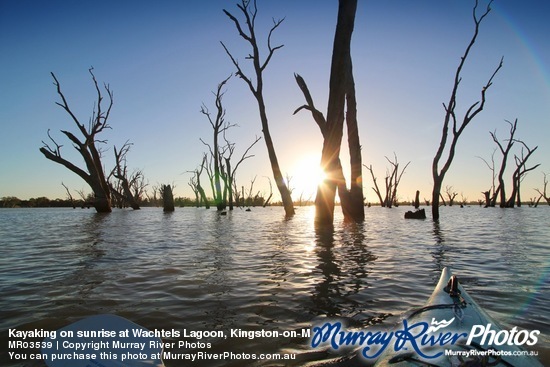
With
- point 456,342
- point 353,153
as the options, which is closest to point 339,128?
point 353,153

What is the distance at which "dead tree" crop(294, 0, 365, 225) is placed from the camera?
11.0m

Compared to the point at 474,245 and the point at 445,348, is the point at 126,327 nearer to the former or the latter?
the point at 445,348

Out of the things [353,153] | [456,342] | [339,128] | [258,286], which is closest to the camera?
[456,342]

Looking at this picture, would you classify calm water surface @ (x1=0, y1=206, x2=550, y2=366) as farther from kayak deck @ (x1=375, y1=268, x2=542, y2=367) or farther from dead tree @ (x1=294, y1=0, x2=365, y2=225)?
dead tree @ (x1=294, y1=0, x2=365, y2=225)

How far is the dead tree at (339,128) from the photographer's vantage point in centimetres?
1095

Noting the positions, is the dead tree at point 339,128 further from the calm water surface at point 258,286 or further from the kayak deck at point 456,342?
the kayak deck at point 456,342

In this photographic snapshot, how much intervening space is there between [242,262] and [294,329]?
8.95ft

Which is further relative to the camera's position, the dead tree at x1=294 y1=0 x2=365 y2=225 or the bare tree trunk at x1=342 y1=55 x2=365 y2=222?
the bare tree trunk at x1=342 y1=55 x2=365 y2=222

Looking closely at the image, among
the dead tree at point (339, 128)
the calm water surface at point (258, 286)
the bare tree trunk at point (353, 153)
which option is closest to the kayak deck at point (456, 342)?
the calm water surface at point (258, 286)

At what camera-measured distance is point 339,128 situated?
11.6 m

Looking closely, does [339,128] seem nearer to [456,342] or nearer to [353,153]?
[353,153]

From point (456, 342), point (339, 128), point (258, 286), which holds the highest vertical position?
point (339, 128)

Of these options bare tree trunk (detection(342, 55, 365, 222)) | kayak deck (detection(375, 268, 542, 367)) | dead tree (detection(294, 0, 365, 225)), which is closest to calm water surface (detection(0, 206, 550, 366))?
kayak deck (detection(375, 268, 542, 367))

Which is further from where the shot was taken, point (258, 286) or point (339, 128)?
point (339, 128)
